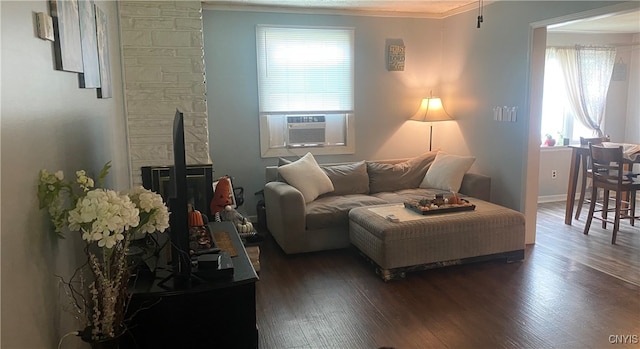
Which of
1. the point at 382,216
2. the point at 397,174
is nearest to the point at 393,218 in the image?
the point at 382,216

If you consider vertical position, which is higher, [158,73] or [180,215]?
[158,73]

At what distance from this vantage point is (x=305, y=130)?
5.28 m

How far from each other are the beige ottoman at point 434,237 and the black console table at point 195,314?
1.74 metres

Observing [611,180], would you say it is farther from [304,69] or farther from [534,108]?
[304,69]

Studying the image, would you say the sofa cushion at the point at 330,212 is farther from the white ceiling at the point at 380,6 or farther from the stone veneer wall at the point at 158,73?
the white ceiling at the point at 380,6

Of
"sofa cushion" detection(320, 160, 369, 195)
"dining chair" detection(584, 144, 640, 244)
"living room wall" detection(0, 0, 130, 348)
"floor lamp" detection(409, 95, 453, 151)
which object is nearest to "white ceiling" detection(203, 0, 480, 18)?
"floor lamp" detection(409, 95, 453, 151)

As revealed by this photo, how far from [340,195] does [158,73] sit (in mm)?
2202

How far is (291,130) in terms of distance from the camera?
523 cm

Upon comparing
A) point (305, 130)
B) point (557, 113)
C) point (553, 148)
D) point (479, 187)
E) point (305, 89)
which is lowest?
point (479, 187)

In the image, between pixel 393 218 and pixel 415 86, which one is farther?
pixel 415 86

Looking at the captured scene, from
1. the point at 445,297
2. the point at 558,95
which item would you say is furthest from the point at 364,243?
the point at 558,95

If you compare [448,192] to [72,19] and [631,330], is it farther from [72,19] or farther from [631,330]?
[72,19]

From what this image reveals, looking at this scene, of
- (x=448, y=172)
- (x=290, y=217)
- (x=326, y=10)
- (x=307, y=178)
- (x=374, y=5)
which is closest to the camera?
(x=290, y=217)

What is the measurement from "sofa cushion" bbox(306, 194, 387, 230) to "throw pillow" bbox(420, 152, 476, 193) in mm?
692
